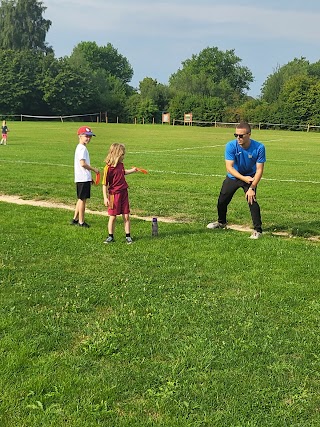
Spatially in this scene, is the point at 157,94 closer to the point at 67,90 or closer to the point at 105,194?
the point at 67,90

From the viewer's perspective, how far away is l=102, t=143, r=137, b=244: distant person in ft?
25.3

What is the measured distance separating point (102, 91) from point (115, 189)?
9164 centimetres

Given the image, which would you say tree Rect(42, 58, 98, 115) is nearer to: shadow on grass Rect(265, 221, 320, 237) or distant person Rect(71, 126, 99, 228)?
distant person Rect(71, 126, 99, 228)

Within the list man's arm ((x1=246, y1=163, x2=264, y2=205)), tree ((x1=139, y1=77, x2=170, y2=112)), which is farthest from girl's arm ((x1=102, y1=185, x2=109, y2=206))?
tree ((x1=139, y1=77, x2=170, y2=112))

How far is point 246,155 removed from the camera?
8461mm

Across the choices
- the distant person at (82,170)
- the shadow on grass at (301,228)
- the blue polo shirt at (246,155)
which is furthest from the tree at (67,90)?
the blue polo shirt at (246,155)

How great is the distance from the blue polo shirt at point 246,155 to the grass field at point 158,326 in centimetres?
113

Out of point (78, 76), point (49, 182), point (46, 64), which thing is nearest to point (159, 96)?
point (78, 76)

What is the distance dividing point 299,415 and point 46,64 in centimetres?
9068

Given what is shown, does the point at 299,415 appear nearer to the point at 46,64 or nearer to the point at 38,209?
the point at 38,209

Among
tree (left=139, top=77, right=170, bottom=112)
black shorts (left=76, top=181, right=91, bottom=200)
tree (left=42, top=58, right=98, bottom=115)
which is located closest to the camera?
black shorts (left=76, top=181, right=91, bottom=200)

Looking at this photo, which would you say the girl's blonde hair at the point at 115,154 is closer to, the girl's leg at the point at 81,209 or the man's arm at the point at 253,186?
the girl's leg at the point at 81,209

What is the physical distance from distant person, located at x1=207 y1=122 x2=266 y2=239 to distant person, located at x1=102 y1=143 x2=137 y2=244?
184cm

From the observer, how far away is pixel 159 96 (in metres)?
89.9
